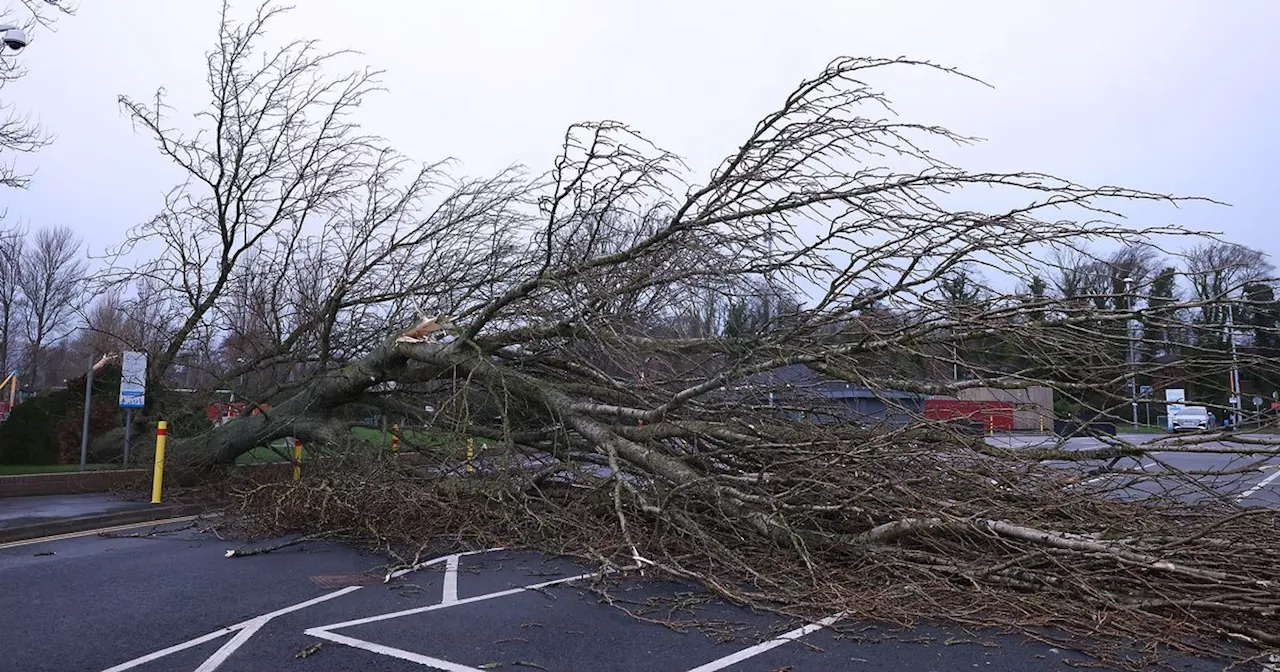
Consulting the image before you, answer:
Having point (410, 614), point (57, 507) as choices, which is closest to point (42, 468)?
point (57, 507)

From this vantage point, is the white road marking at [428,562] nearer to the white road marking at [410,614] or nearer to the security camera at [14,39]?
the white road marking at [410,614]

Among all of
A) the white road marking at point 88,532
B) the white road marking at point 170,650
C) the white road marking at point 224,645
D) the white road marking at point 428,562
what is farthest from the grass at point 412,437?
the white road marking at point 170,650

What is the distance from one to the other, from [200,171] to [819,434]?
9802 mm

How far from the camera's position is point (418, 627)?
4676mm

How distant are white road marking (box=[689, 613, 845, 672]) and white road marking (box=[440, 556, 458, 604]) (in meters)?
1.97

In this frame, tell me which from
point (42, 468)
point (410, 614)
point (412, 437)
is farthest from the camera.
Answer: point (42, 468)

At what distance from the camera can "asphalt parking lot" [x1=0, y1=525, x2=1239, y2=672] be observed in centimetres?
407

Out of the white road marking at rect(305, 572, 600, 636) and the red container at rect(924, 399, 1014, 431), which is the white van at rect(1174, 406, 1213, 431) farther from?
the white road marking at rect(305, 572, 600, 636)

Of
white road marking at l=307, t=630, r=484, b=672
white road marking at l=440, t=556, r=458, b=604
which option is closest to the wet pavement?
white road marking at l=440, t=556, r=458, b=604

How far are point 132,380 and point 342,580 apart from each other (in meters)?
6.43

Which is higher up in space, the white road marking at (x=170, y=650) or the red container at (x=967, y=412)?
the red container at (x=967, y=412)

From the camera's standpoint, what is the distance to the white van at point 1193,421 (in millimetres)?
5256

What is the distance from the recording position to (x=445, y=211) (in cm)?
1180

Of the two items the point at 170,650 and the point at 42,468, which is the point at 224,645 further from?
the point at 42,468
